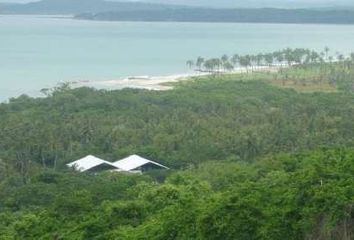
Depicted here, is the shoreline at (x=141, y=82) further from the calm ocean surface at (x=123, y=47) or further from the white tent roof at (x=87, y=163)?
the white tent roof at (x=87, y=163)

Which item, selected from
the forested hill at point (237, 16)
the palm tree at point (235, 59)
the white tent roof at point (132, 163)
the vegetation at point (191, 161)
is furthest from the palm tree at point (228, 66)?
the forested hill at point (237, 16)

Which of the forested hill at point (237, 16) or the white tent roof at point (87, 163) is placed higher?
the forested hill at point (237, 16)

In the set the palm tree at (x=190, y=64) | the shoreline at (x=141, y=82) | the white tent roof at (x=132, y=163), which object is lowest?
the white tent roof at (x=132, y=163)

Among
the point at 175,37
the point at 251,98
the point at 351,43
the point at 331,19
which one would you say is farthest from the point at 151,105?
the point at 331,19

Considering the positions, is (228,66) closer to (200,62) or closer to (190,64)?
(200,62)

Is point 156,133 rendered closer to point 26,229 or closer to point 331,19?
point 26,229

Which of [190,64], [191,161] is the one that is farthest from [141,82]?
[191,161]
